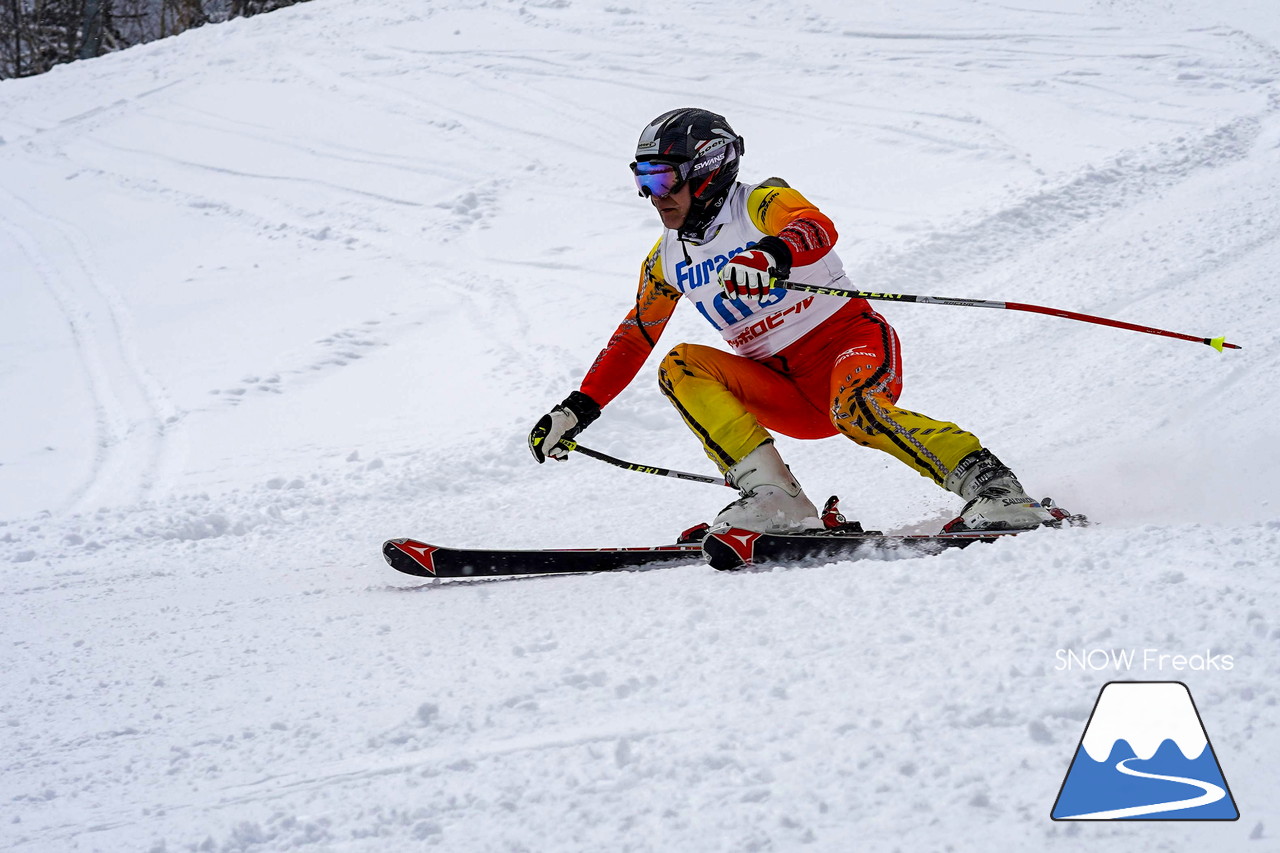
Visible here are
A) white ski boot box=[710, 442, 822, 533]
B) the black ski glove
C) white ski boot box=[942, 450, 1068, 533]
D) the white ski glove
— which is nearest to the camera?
white ski boot box=[942, 450, 1068, 533]

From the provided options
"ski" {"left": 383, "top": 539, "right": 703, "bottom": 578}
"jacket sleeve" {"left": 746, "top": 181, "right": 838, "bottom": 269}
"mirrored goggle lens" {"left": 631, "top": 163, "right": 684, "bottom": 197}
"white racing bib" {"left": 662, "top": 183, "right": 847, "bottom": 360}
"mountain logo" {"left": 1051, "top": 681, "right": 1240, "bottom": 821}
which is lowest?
"ski" {"left": 383, "top": 539, "right": 703, "bottom": 578}

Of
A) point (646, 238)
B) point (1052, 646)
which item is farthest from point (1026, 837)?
point (646, 238)

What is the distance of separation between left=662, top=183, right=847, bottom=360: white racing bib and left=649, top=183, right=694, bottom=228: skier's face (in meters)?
0.11

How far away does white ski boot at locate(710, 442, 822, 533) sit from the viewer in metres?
3.55

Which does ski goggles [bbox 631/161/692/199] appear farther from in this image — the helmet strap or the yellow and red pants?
the yellow and red pants

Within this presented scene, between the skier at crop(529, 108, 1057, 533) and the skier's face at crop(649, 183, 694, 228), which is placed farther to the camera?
the skier's face at crop(649, 183, 694, 228)

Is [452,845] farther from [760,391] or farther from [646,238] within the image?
[646,238]

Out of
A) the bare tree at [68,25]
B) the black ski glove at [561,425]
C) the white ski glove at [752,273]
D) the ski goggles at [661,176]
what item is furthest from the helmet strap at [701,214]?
the bare tree at [68,25]

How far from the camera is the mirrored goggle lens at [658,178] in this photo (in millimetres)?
3611

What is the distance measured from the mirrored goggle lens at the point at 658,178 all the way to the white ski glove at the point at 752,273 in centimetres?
42

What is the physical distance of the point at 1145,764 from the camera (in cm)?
188

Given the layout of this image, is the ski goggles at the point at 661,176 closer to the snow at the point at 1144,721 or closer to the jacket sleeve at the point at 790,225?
the jacket sleeve at the point at 790,225

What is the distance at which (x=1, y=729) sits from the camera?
8.48 ft

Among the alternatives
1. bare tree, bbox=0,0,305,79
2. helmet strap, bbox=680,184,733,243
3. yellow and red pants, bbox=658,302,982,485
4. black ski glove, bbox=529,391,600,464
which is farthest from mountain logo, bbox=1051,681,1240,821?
bare tree, bbox=0,0,305,79
